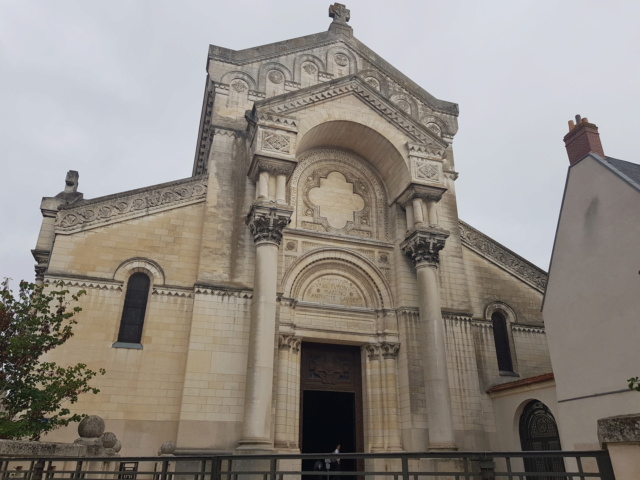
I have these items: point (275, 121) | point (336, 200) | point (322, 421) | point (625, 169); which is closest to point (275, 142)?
point (275, 121)

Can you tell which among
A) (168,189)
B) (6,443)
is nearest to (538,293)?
(168,189)

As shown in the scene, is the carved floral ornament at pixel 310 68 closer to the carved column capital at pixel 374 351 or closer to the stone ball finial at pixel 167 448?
the carved column capital at pixel 374 351

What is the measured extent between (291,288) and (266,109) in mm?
6335

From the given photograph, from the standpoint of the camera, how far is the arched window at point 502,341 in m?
18.2

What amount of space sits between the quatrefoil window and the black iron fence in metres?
8.49

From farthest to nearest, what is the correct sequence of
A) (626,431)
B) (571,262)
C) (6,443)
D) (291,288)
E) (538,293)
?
1. (538,293)
2. (291,288)
3. (571,262)
4. (6,443)
5. (626,431)

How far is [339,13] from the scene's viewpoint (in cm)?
2291

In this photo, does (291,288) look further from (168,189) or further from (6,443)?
(6,443)

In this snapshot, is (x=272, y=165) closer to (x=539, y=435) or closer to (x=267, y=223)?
(x=267, y=223)

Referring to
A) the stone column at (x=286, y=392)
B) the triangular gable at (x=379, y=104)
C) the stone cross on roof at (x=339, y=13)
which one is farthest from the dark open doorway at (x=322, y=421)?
the stone cross on roof at (x=339, y=13)

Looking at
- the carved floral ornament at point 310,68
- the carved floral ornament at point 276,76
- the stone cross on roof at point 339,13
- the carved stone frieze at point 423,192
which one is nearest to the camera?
the carved stone frieze at point 423,192

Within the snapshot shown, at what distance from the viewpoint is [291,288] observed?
1645cm

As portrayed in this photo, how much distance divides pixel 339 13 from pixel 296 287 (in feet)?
45.9

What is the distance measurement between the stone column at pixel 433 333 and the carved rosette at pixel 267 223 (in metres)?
4.90
